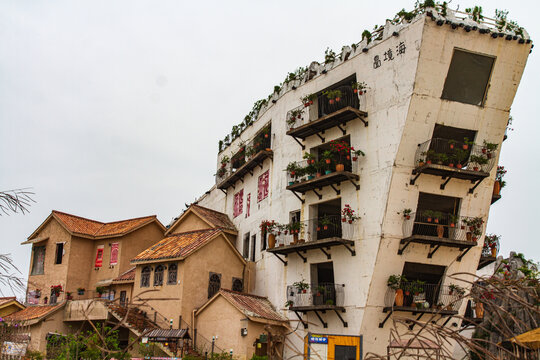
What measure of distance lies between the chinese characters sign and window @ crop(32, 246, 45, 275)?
29695 mm

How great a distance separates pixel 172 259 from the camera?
33.2 metres

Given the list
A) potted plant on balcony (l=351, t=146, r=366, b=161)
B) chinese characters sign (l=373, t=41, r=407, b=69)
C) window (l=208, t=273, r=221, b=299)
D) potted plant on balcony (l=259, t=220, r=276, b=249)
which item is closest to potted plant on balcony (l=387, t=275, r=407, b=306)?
potted plant on balcony (l=351, t=146, r=366, b=161)

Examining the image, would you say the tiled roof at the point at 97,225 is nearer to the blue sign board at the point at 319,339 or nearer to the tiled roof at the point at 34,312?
the tiled roof at the point at 34,312

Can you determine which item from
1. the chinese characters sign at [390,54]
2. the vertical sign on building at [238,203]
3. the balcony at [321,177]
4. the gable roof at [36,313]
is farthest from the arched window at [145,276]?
the chinese characters sign at [390,54]

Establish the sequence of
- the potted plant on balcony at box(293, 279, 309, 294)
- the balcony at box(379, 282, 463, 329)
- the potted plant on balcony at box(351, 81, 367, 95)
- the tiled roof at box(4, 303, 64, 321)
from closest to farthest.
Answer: the balcony at box(379, 282, 463, 329), the potted plant on balcony at box(351, 81, 367, 95), the potted plant on balcony at box(293, 279, 309, 294), the tiled roof at box(4, 303, 64, 321)

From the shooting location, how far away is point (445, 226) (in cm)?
2728

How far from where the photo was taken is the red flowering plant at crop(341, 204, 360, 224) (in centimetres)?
2770

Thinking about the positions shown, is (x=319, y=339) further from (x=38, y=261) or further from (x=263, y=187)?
(x=38, y=261)

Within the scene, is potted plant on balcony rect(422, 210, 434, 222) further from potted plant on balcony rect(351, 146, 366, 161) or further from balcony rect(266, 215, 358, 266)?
potted plant on balcony rect(351, 146, 366, 161)

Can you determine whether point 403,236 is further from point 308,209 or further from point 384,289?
point 308,209

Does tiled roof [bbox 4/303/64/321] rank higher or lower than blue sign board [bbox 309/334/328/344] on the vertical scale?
higher

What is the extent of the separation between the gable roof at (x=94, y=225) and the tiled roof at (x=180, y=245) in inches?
195

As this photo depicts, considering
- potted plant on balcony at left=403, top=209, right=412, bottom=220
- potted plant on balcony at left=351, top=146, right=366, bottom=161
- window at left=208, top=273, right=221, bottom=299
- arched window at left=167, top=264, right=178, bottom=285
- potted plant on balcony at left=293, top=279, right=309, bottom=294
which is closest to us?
potted plant on balcony at left=403, top=209, right=412, bottom=220

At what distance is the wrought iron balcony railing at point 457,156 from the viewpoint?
26656 mm
